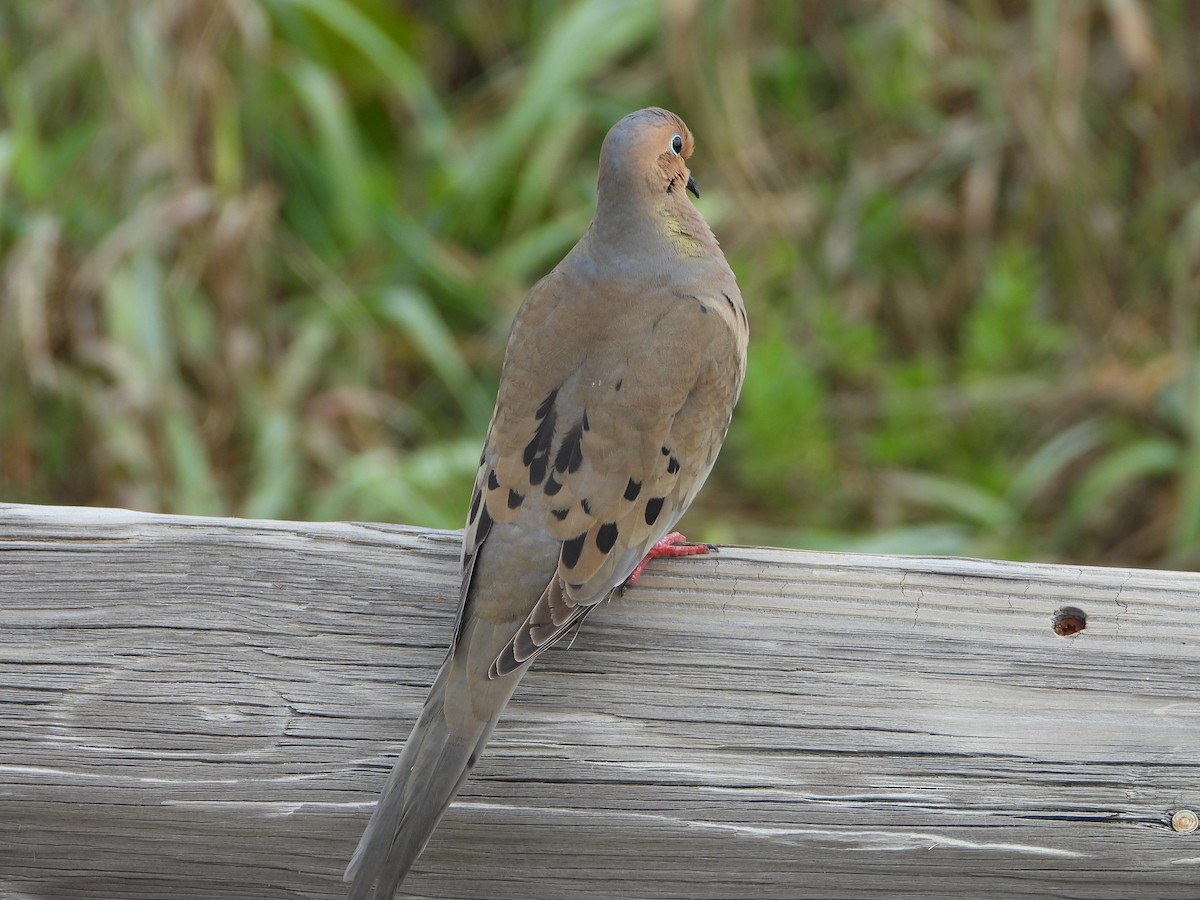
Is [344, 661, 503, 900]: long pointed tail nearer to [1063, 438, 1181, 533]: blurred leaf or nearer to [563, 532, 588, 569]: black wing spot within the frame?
[563, 532, 588, 569]: black wing spot

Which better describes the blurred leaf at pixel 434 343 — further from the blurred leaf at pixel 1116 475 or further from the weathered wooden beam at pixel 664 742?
the weathered wooden beam at pixel 664 742

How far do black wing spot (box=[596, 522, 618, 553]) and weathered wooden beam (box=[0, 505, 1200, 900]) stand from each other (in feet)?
0.56

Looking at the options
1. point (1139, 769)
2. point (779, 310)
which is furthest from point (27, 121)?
point (1139, 769)

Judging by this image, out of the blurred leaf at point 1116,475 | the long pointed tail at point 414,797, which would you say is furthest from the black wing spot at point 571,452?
the blurred leaf at point 1116,475

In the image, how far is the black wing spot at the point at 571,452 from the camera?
200 cm

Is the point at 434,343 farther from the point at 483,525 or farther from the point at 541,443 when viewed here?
the point at 483,525

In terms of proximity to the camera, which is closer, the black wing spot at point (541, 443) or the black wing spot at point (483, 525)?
the black wing spot at point (483, 525)

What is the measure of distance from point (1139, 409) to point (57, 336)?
3.14 meters

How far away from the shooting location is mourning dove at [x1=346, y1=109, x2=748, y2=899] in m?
1.60

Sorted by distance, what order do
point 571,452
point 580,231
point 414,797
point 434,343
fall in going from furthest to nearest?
point 580,231 → point 434,343 → point 571,452 → point 414,797

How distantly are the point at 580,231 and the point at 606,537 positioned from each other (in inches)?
99.9

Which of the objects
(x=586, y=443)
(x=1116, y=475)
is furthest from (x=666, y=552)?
(x=1116, y=475)

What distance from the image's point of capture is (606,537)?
192 centimetres

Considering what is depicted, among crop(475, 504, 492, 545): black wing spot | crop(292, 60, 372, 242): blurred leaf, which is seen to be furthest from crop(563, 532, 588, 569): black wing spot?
crop(292, 60, 372, 242): blurred leaf
